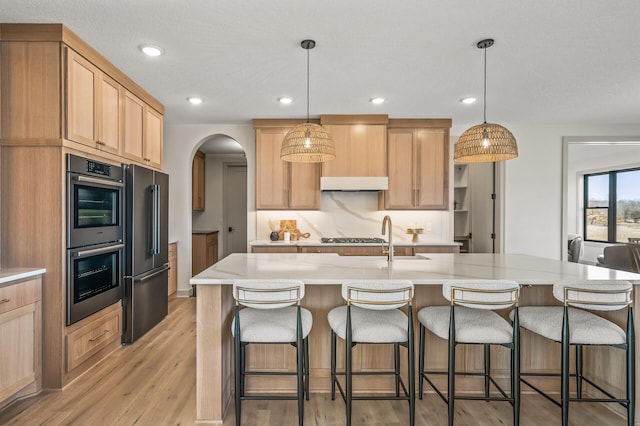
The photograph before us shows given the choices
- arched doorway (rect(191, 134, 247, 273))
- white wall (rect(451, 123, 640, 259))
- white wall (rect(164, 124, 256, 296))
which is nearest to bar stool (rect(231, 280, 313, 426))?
white wall (rect(164, 124, 256, 296))

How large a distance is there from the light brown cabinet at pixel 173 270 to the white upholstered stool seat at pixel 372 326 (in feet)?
11.0

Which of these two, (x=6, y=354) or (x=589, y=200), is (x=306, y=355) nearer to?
(x=6, y=354)

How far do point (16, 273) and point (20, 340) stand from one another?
1.41 ft

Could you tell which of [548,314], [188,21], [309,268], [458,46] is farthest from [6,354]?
[458,46]

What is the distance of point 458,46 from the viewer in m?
2.64

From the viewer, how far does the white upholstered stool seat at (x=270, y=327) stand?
192cm

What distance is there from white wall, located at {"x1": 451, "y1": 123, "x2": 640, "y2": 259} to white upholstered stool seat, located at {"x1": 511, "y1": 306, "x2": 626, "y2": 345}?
3.22 metres

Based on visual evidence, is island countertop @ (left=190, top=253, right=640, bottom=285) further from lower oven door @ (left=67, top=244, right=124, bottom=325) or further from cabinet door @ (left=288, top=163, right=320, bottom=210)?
cabinet door @ (left=288, top=163, right=320, bottom=210)

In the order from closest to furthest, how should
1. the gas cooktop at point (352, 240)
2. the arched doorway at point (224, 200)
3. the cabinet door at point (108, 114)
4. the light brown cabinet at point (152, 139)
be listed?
the cabinet door at point (108, 114), the light brown cabinet at point (152, 139), the gas cooktop at point (352, 240), the arched doorway at point (224, 200)

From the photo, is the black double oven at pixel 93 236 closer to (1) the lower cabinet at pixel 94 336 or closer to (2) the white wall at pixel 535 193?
(1) the lower cabinet at pixel 94 336

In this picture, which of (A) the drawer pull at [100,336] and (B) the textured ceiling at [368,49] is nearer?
(B) the textured ceiling at [368,49]

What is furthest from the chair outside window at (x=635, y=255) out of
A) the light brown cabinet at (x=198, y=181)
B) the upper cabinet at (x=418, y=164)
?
the light brown cabinet at (x=198, y=181)

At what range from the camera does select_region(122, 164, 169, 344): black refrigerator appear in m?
3.19

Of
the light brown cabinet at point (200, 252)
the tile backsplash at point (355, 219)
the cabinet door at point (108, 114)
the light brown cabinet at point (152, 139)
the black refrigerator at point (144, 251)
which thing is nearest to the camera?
the cabinet door at point (108, 114)
